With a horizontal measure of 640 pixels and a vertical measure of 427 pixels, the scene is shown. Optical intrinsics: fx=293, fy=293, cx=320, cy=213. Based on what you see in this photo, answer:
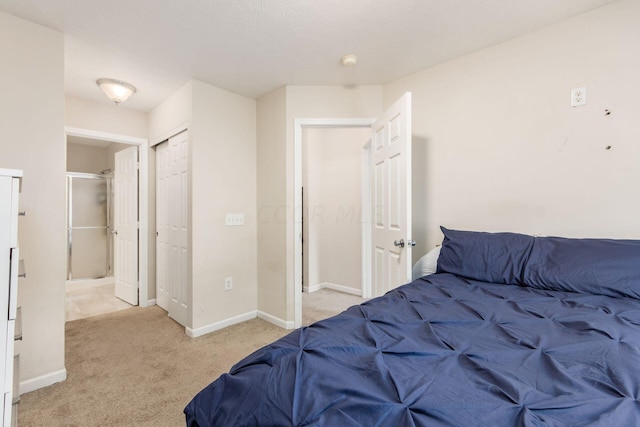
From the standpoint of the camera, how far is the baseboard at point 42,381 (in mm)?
1855

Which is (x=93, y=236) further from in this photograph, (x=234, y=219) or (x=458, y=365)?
(x=458, y=365)

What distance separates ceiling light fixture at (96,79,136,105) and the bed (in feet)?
9.67

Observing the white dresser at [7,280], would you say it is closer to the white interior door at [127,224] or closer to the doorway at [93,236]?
the white interior door at [127,224]

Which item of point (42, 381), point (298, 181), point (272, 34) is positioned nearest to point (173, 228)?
point (298, 181)

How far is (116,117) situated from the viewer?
334 centimetres

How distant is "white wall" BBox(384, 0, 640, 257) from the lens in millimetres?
1731

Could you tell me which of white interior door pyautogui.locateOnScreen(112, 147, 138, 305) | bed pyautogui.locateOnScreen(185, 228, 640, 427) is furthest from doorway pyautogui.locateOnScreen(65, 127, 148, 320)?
bed pyautogui.locateOnScreen(185, 228, 640, 427)

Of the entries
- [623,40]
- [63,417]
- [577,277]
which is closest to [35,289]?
[63,417]

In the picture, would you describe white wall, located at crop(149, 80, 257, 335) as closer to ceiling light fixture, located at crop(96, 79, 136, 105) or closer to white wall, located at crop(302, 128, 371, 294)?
ceiling light fixture, located at crop(96, 79, 136, 105)

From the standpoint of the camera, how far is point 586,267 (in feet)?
4.86

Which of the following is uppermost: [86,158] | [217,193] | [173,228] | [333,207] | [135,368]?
[86,158]

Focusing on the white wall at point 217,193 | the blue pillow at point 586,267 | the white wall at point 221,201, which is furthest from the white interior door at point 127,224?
the blue pillow at point 586,267

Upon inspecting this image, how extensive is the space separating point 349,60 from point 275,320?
2515mm

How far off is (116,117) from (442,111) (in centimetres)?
348
